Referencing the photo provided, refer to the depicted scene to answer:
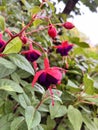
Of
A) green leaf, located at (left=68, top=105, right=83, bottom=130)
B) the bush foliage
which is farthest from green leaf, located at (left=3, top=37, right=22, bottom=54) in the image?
green leaf, located at (left=68, top=105, right=83, bottom=130)

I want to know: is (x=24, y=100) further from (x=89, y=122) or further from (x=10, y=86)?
(x=89, y=122)

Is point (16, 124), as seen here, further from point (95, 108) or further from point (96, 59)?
point (96, 59)

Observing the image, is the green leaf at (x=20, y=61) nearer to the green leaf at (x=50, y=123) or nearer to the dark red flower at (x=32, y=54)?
the dark red flower at (x=32, y=54)

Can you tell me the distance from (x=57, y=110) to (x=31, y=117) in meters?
0.09

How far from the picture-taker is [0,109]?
72 cm

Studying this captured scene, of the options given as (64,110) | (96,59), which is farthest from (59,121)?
(96,59)

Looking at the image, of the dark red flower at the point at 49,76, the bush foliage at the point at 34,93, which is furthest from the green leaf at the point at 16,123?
the dark red flower at the point at 49,76

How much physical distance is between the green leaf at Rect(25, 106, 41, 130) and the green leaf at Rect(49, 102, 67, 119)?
0.16 feet

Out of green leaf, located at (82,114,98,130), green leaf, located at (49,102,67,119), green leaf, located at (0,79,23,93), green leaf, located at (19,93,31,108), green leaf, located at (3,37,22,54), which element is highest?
green leaf, located at (3,37,22,54)

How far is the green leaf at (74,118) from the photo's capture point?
0.73 meters

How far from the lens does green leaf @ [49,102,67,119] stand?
2.36 feet

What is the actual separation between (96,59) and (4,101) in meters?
0.46

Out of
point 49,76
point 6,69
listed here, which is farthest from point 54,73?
point 6,69

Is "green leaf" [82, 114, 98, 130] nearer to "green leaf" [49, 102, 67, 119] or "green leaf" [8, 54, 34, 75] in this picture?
"green leaf" [49, 102, 67, 119]
